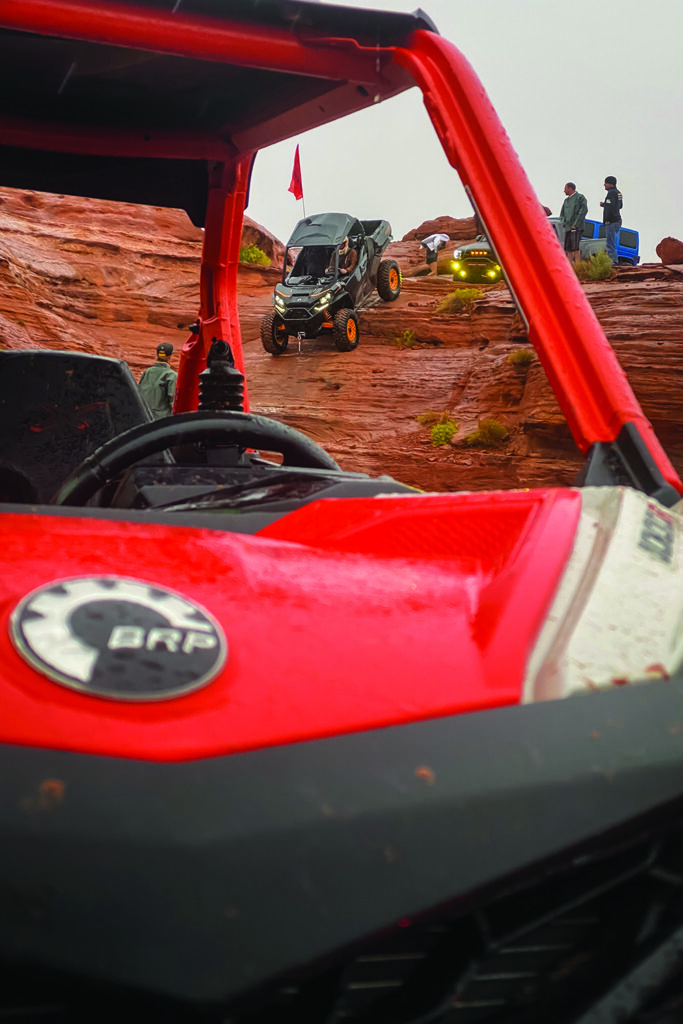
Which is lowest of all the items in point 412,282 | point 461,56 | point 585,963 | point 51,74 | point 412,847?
point 585,963

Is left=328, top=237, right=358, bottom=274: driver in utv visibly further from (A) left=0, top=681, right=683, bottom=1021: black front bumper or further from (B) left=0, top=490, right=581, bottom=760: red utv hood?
(A) left=0, top=681, right=683, bottom=1021: black front bumper

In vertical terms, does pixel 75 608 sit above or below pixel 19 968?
above

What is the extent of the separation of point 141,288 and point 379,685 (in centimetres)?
1947

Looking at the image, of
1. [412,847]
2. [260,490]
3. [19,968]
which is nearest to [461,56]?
[260,490]

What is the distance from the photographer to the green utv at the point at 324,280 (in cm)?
1345

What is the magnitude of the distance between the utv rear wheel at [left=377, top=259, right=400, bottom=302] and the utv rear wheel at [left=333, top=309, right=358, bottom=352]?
170 centimetres

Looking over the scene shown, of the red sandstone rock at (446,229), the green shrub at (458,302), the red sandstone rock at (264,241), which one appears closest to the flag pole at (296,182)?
the green shrub at (458,302)

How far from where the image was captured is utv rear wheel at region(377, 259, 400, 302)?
1586 cm

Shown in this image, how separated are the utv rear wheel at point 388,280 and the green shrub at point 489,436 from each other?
509 centimetres

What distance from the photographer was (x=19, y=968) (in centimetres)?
39

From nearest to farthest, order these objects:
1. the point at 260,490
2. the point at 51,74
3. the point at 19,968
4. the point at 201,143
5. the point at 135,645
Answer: the point at 19,968 → the point at 135,645 → the point at 260,490 → the point at 51,74 → the point at 201,143

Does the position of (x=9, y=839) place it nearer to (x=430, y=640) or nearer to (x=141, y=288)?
(x=430, y=640)

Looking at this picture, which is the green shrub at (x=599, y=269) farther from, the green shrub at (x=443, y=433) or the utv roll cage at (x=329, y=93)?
the utv roll cage at (x=329, y=93)

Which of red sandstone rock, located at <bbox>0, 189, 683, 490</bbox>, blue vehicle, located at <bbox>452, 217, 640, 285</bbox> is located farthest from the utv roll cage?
blue vehicle, located at <bbox>452, 217, 640, 285</bbox>
